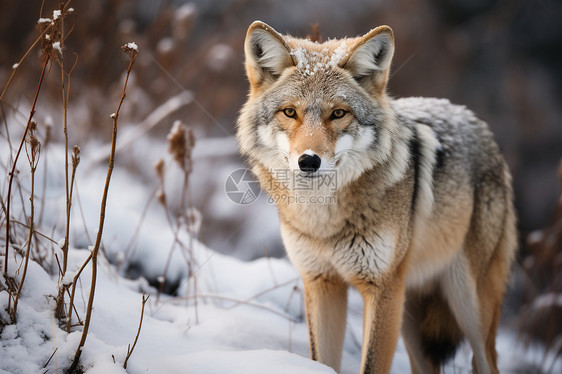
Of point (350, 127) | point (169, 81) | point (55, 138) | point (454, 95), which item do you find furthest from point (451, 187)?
point (454, 95)

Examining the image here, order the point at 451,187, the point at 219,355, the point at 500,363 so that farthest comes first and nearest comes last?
the point at 500,363 → the point at 451,187 → the point at 219,355

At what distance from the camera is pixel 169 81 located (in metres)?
6.99

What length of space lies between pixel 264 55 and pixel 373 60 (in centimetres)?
60

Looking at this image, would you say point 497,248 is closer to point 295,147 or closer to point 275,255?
point 295,147

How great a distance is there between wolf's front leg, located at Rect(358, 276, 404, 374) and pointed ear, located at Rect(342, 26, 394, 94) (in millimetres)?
1094

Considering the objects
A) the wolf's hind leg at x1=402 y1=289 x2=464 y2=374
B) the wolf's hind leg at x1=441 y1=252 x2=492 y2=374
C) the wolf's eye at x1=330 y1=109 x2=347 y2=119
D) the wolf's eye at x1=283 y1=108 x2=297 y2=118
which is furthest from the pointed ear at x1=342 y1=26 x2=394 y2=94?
the wolf's hind leg at x1=402 y1=289 x2=464 y2=374

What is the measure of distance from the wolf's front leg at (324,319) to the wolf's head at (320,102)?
0.63 m

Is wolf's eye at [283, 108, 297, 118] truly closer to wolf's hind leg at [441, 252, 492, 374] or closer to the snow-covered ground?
the snow-covered ground

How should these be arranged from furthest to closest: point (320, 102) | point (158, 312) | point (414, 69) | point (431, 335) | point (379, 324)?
point (414, 69), point (431, 335), point (158, 312), point (379, 324), point (320, 102)

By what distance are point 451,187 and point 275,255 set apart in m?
4.12

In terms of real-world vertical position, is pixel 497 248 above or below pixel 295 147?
below

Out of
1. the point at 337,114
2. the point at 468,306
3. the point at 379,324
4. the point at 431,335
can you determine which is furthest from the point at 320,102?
the point at 431,335

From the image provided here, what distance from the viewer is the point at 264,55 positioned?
2.54 m

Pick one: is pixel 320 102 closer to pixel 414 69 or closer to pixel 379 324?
pixel 379 324
